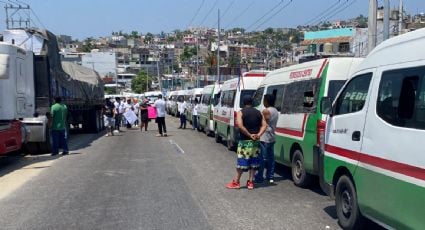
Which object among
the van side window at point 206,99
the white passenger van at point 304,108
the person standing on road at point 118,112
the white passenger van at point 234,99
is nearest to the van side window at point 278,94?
the white passenger van at point 304,108

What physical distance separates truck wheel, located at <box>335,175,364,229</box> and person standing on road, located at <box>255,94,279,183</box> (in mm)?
3300

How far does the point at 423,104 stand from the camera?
5.16m

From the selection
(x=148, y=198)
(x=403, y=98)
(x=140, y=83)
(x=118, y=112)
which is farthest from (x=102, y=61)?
(x=403, y=98)

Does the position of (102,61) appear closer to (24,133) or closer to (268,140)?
(24,133)

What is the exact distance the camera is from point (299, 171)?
33.5 ft

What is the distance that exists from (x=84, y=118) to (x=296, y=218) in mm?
21692

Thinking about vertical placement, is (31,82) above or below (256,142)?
above

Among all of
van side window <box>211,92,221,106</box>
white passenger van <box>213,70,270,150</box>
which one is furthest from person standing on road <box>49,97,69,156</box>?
van side window <box>211,92,221,106</box>

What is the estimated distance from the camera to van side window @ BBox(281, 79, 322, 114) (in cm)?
959

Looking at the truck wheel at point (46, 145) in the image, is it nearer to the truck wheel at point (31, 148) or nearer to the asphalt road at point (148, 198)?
the truck wheel at point (31, 148)

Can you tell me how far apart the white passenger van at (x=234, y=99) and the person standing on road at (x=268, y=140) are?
505cm

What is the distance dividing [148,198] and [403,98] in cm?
481

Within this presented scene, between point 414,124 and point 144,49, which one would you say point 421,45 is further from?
point 144,49

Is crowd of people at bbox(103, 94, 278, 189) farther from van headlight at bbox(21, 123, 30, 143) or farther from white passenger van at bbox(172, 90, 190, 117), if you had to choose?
white passenger van at bbox(172, 90, 190, 117)
